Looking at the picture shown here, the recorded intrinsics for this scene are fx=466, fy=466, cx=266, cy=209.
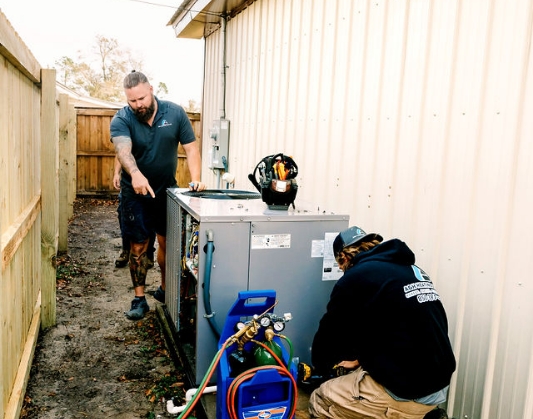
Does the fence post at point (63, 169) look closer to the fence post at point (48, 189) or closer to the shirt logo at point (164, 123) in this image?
the fence post at point (48, 189)

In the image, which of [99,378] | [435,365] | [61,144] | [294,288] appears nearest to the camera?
[435,365]

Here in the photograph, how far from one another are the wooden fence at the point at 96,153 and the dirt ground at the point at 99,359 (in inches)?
248

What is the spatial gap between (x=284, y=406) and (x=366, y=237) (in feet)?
2.96

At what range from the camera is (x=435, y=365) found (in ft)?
6.51

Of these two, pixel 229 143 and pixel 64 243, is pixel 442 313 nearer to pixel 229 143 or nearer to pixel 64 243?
pixel 229 143

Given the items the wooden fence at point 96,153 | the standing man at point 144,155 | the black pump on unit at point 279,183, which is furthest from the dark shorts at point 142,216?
the wooden fence at point 96,153

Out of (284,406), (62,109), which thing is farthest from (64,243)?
(284,406)

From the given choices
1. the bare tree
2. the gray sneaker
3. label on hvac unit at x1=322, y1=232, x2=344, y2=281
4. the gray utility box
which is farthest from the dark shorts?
the bare tree

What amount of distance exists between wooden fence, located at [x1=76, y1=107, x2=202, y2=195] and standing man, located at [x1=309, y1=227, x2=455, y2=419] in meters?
9.37

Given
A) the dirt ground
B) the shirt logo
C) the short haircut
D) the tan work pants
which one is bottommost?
the dirt ground

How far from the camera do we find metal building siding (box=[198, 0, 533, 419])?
215 centimetres

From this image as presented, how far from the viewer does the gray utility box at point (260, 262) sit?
255cm

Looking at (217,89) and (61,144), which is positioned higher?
(217,89)

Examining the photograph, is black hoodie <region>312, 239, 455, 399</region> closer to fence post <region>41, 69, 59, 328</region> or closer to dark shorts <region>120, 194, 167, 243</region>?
dark shorts <region>120, 194, 167, 243</region>
